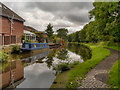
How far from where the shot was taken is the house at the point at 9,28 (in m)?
16.8

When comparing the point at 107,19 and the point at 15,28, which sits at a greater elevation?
the point at 15,28

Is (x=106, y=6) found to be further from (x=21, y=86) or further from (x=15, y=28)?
(x=15, y=28)

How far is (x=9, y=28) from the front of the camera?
60.3 ft

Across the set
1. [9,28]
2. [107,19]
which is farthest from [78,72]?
[9,28]

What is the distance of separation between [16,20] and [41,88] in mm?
19851

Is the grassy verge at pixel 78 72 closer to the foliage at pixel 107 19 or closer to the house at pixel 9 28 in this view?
the foliage at pixel 107 19

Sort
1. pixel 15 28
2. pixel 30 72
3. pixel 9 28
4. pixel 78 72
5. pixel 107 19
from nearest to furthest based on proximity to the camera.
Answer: pixel 78 72
pixel 30 72
pixel 107 19
pixel 9 28
pixel 15 28

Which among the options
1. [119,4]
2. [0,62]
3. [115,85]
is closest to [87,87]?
[115,85]

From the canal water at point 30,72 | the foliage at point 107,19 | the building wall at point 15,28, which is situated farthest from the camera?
the building wall at point 15,28

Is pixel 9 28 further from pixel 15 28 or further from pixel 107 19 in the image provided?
pixel 107 19

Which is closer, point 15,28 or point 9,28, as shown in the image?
point 9,28

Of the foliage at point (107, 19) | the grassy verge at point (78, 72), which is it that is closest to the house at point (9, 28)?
the grassy verge at point (78, 72)

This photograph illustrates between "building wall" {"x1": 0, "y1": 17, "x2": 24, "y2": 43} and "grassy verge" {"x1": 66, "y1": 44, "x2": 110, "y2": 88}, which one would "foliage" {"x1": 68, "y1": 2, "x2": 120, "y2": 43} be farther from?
"building wall" {"x1": 0, "y1": 17, "x2": 24, "y2": 43}

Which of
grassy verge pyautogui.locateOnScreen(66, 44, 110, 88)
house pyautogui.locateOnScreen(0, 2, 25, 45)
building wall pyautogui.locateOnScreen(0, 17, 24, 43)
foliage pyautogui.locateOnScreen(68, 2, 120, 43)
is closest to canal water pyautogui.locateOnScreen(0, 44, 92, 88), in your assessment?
grassy verge pyautogui.locateOnScreen(66, 44, 110, 88)
